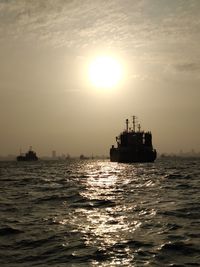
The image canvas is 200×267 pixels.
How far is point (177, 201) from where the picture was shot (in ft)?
73.5

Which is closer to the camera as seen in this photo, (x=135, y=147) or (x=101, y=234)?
(x=101, y=234)

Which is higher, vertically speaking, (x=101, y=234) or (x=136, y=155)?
(x=136, y=155)

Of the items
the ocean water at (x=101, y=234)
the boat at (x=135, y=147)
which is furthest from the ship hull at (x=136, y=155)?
the ocean water at (x=101, y=234)

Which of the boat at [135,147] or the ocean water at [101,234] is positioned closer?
the ocean water at [101,234]

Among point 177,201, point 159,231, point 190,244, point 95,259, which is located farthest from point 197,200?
point 95,259

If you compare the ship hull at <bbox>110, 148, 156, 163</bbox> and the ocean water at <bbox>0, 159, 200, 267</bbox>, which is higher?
the ship hull at <bbox>110, 148, 156, 163</bbox>

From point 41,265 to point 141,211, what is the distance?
9265mm

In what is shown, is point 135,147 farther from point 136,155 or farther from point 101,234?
point 101,234

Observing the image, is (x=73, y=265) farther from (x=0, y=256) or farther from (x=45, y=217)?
(x=45, y=217)

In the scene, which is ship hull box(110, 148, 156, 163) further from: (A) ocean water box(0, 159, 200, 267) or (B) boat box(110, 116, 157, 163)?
(A) ocean water box(0, 159, 200, 267)

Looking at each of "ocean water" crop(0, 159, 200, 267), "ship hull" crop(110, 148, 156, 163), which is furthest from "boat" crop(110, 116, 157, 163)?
"ocean water" crop(0, 159, 200, 267)

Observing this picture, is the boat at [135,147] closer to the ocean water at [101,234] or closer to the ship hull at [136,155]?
the ship hull at [136,155]

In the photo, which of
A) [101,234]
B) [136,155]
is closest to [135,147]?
[136,155]

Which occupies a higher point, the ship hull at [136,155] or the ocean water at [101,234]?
the ship hull at [136,155]
